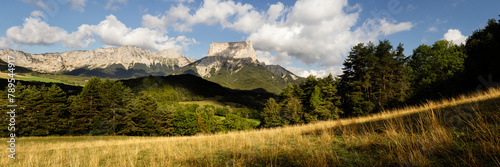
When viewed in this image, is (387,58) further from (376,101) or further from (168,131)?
(168,131)

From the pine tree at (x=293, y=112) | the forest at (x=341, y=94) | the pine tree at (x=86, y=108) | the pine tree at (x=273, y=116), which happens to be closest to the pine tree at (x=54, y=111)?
the forest at (x=341, y=94)

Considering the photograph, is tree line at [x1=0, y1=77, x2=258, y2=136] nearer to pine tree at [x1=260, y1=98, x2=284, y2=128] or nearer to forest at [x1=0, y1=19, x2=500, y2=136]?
forest at [x1=0, y1=19, x2=500, y2=136]

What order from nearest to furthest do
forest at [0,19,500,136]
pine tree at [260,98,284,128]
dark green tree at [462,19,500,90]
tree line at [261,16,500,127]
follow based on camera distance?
dark green tree at [462,19,500,90] < tree line at [261,16,500,127] < forest at [0,19,500,136] < pine tree at [260,98,284,128]

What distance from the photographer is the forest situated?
85.4 ft

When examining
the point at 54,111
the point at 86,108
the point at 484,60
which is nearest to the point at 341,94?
the point at 484,60

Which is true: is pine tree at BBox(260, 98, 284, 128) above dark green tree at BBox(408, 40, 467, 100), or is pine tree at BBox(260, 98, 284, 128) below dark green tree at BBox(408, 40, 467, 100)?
below

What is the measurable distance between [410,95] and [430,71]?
174 inches

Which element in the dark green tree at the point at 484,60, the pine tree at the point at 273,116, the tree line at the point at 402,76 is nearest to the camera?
the dark green tree at the point at 484,60

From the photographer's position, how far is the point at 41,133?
35.6 m

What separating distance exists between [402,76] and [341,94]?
9.64 m

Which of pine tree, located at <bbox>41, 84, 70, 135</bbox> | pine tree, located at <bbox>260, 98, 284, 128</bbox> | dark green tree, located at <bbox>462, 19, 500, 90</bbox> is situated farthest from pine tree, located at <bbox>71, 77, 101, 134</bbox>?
dark green tree, located at <bbox>462, 19, 500, 90</bbox>

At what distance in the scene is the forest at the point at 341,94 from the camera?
26016 millimetres

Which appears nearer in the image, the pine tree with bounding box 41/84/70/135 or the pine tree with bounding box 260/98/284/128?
the pine tree with bounding box 41/84/70/135

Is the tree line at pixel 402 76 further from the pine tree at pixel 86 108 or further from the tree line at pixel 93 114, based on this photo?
the pine tree at pixel 86 108
